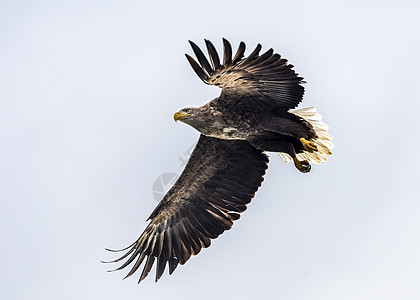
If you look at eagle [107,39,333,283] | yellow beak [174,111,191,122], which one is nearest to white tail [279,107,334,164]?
eagle [107,39,333,283]

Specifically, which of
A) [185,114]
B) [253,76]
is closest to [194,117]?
[185,114]

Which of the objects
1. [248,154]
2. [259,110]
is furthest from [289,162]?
[259,110]

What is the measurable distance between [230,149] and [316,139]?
1.28 m

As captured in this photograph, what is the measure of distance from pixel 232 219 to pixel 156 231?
1.17 meters

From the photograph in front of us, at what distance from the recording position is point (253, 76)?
9492 millimetres

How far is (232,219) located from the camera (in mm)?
10711

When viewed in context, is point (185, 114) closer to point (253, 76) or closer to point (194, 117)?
point (194, 117)

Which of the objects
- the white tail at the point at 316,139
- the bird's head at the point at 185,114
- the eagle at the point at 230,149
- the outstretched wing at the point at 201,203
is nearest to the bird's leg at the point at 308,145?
the eagle at the point at 230,149

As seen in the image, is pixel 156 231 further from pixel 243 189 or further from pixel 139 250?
pixel 243 189

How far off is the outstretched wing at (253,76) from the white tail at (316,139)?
2.26ft

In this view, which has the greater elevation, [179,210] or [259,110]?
[259,110]

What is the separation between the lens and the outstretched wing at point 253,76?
352 inches

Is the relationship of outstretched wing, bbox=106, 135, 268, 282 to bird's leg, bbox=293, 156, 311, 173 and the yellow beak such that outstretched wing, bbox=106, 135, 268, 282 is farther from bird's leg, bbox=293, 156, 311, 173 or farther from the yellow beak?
the yellow beak

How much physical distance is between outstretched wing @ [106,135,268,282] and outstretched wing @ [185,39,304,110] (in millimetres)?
1180
